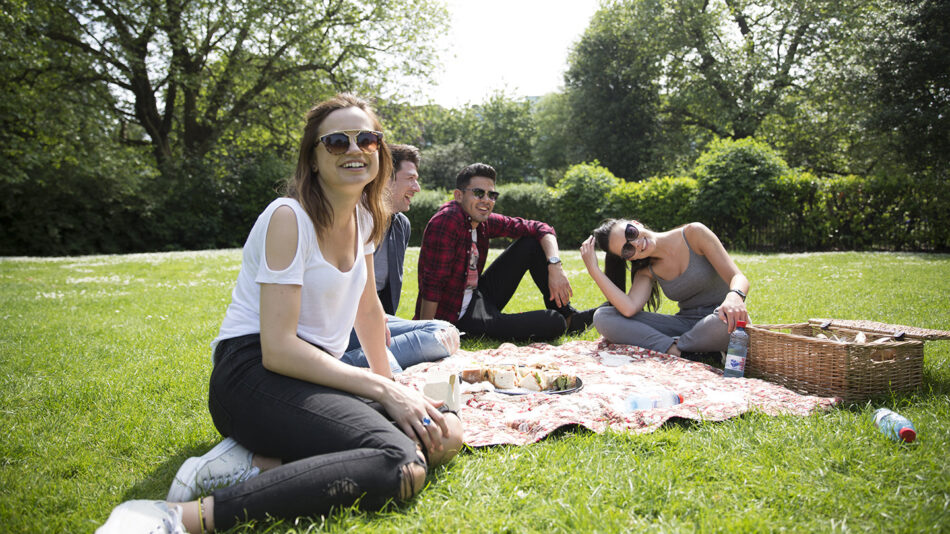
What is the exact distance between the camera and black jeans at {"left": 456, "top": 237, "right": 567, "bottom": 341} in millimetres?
5598

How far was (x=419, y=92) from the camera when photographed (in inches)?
1072

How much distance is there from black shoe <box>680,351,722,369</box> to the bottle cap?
1.99 meters

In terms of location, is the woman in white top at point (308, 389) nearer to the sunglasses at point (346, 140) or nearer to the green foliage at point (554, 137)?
the sunglasses at point (346, 140)

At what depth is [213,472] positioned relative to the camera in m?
2.34

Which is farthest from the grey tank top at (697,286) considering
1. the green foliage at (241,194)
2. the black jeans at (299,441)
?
the green foliage at (241,194)

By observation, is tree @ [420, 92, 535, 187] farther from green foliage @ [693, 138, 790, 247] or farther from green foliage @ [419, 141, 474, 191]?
green foliage @ [693, 138, 790, 247]

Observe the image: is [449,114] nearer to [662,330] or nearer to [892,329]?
[662,330]

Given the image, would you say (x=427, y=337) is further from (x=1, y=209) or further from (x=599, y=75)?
(x=599, y=75)

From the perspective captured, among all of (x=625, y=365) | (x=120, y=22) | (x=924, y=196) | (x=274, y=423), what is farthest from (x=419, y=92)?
(x=274, y=423)

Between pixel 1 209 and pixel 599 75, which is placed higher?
pixel 599 75

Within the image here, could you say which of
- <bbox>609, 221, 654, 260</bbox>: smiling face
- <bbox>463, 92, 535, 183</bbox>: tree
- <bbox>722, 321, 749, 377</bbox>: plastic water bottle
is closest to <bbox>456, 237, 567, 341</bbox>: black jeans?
<bbox>609, 221, 654, 260</bbox>: smiling face

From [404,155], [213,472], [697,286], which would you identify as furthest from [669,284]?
[213,472]

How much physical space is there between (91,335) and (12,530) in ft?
14.5

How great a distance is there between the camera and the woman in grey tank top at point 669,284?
15.1ft
